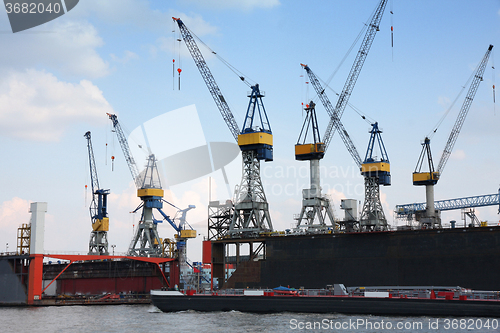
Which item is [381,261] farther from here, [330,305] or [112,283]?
[112,283]

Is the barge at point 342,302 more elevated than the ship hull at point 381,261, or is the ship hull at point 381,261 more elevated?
the ship hull at point 381,261

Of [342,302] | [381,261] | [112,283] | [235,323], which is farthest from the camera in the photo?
[112,283]

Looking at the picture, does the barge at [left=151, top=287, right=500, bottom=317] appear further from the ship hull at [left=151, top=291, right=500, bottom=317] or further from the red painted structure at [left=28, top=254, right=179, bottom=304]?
the red painted structure at [left=28, top=254, right=179, bottom=304]

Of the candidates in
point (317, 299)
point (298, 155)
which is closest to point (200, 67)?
point (298, 155)

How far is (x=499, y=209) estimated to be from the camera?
16962 cm

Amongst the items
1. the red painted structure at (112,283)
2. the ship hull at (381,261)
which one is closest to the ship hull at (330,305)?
the ship hull at (381,261)

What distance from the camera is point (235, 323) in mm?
63312

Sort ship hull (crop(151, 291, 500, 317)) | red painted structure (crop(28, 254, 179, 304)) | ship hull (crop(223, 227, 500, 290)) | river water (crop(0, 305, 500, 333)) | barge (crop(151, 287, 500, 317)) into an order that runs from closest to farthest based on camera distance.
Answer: river water (crop(0, 305, 500, 333)), ship hull (crop(151, 291, 500, 317)), barge (crop(151, 287, 500, 317)), ship hull (crop(223, 227, 500, 290)), red painted structure (crop(28, 254, 179, 304))

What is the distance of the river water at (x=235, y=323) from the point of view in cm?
5669

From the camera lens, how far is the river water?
186 ft

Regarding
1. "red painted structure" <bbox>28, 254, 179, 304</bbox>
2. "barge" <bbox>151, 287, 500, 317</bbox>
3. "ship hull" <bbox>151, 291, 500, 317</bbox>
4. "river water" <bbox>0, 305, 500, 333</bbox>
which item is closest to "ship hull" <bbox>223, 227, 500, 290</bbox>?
"barge" <bbox>151, 287, 500, 317</bbox>

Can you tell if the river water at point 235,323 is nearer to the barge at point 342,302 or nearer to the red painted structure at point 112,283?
the barge at point 342,302

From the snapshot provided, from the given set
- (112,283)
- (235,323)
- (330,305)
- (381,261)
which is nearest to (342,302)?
(330,305)

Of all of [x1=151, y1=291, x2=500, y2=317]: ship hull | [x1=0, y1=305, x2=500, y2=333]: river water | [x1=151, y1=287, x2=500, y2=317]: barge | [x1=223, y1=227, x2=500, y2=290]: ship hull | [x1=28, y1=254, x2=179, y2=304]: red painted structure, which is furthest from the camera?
[x1=28, y1=254, x2=179, y2=304]: red painted structure
